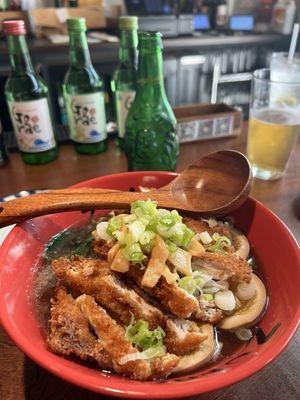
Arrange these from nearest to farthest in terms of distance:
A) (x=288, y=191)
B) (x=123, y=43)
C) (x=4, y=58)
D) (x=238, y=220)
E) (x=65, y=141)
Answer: (x=238, y=220) < (x=288, y=191) < (x=123, y=43) < (x=65, y=141) < (x=4, y=58)

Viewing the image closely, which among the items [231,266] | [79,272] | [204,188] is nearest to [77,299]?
[79,272]

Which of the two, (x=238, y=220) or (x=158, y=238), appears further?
(x=238, y=220)

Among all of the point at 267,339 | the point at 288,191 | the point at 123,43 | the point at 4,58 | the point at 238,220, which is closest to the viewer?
the point at 267,339

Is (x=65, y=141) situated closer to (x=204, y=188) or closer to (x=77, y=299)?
(x=204, y=188)

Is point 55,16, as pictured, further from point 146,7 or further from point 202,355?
point 202,355

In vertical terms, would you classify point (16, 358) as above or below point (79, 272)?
below

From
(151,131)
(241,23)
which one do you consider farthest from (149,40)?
(241,23)
